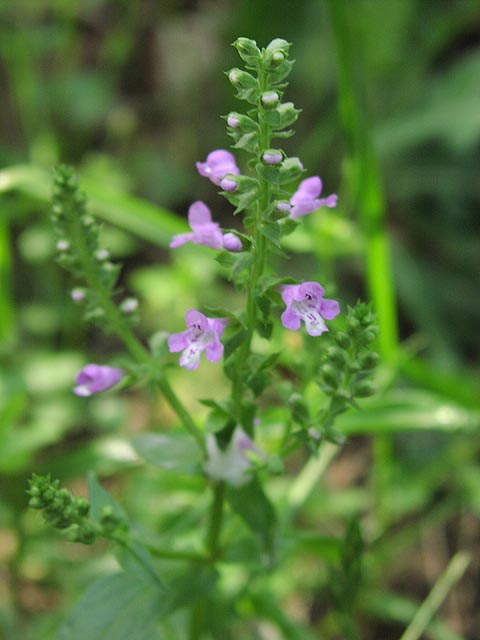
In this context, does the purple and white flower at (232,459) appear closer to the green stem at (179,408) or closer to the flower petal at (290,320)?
the green stem at (179,408)

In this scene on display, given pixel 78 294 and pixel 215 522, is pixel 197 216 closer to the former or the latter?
pixel 78 294

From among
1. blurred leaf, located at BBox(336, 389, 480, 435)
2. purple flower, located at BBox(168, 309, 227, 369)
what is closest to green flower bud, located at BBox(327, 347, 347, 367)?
purple flower, located at BBox(168, 309, 227, 369)

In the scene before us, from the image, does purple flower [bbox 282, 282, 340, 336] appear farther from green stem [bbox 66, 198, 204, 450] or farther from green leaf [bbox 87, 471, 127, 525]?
green leaf [bbox 87, 471, 127, 525]

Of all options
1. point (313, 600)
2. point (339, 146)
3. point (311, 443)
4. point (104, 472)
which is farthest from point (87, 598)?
point (339, 146)

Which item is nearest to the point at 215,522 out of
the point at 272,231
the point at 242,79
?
the point at 272,231

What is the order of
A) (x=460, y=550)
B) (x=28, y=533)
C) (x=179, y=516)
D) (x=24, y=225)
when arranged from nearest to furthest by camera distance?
(x=179, y=516) < (x=28, y=533) < (x=460, y=550) < (x=24, y=225)

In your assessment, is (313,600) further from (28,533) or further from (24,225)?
(24,225)

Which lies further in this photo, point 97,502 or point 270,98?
point 97,502
